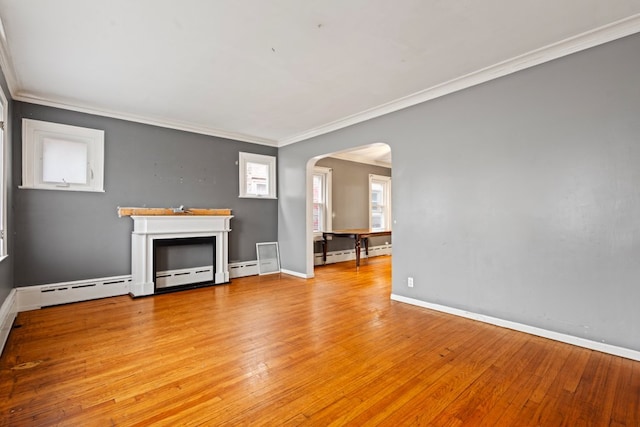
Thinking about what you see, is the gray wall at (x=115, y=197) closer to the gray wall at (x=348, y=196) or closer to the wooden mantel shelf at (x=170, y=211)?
the wooden mantel shelf at (x=170, y=211)

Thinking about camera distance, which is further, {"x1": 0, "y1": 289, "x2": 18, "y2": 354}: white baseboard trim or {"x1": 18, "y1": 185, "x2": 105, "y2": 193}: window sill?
{"x1": 18, "y1": 185, "x2": 105, "y2": 193}: window sill

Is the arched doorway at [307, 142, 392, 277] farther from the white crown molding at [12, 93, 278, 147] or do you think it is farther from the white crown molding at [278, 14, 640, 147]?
the white crown molding at [278, 14, 640, 147]

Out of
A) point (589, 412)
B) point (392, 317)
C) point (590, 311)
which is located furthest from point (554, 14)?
point (392, 317)

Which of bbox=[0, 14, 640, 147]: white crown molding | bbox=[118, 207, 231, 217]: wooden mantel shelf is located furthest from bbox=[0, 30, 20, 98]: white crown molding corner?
bbox=[118, 207, 231, 217]: wooden mantel shelf

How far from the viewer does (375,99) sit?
3.94 metres

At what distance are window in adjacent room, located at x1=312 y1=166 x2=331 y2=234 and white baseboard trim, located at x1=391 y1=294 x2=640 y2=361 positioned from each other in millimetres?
3676

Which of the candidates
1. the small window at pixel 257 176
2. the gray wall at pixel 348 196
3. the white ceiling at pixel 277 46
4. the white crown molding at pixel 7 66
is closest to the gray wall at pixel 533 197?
the white ceiling at pixel 277 46

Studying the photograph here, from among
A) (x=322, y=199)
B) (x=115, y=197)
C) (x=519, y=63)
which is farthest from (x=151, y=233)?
(x=519, y=63)

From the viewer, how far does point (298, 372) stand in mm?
2254

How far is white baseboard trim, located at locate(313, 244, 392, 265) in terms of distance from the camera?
23.4ft

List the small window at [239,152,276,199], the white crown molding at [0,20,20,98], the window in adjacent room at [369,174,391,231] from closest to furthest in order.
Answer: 1. the white crown molding at [0,20,20,98]
2. the small window at [239,152,276,199]
3. the window in adjacent room at [369,174,391,231]

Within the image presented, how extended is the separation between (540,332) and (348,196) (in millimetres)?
5424

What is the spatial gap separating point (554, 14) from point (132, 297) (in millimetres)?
5462

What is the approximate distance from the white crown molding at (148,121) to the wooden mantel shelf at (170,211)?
131 cm
